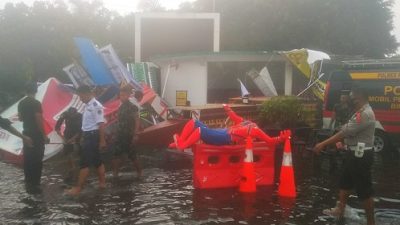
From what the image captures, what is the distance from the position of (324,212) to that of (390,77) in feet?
21.7

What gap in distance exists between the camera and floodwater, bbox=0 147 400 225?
6.38 meters

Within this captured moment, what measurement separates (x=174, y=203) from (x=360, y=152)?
296 cm

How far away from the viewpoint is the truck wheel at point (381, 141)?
40.2 feet

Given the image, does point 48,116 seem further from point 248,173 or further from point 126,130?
point 248,173

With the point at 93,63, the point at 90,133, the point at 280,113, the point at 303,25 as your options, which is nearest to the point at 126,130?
the point at 90,133

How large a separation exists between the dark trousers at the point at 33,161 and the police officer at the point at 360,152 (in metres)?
4.64

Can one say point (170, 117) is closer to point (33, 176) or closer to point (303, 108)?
point (303, 108)

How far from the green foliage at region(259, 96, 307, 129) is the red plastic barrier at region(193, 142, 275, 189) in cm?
484

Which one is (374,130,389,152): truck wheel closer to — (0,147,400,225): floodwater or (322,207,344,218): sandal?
(0,147,400,225): floodwater

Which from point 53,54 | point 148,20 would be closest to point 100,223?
point 148,20

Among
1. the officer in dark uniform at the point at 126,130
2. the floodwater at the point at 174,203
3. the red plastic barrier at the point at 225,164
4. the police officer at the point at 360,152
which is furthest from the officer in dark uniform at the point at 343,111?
the officer in dark uniform at the point at 126,130

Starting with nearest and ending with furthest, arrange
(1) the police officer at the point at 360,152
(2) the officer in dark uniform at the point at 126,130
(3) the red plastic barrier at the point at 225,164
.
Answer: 1. (1) the police officer at the point at 360,152
2. (3) the red plastic barrier at the point at 225,164
3. (2) the officer in dark uniform at the point at 126,130

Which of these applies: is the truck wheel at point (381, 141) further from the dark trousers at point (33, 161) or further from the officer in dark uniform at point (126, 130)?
the dark trousers at point (33, 161)

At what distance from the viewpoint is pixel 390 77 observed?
39.4ft
